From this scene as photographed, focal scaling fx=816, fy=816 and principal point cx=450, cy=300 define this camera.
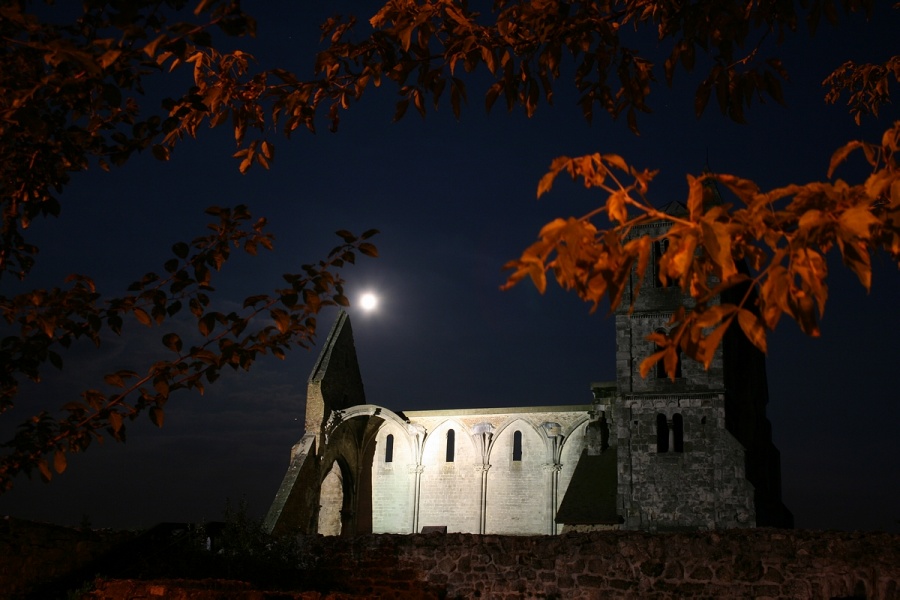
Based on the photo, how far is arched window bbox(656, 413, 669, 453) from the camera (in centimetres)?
2706

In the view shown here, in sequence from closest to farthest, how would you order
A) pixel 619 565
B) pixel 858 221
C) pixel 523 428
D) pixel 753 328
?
1. pixel 858 221
2. pixel 753 328
3. pixel 619 565
4. pixel 523 428

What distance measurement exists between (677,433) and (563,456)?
20.5 ft

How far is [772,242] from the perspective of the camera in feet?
10.2

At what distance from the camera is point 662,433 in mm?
27312

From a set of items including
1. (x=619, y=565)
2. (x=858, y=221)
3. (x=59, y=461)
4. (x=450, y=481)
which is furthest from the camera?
(x=450, y=481)

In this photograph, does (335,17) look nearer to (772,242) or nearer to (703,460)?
(772,242)

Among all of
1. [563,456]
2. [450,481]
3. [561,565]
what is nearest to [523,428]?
[563,456]

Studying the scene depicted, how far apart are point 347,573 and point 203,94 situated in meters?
9.71

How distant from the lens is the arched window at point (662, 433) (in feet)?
88.8

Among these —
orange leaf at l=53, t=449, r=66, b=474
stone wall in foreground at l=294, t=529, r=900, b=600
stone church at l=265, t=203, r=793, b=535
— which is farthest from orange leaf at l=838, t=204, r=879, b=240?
stone church at l=265, t=203, r=793, b=535

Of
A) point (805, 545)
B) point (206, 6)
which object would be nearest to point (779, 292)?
point (206, 6)

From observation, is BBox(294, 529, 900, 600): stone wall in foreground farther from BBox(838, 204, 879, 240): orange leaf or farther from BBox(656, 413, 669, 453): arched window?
BBox(656, 413, 669, 453): arched window

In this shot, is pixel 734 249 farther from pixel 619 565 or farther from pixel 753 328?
pixel 619 565

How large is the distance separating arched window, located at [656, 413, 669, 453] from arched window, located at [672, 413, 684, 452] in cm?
29
